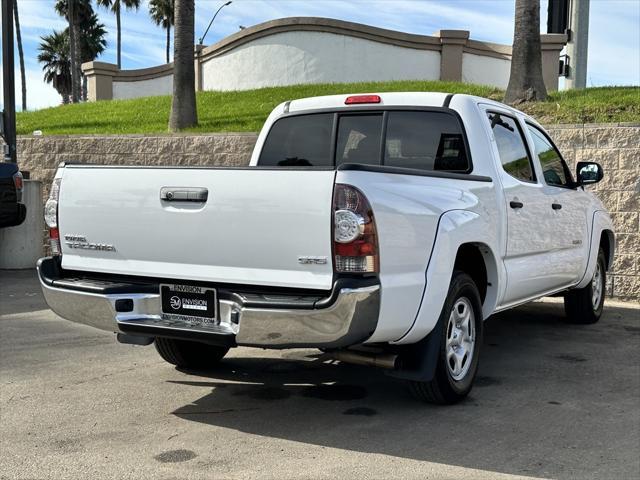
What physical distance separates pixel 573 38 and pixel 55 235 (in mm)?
13261

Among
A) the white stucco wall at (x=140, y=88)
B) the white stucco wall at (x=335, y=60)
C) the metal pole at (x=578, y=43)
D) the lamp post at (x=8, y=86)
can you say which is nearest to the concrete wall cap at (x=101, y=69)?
the white stucco wall at (x=140, y=88)

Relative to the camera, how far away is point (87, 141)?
13.2m

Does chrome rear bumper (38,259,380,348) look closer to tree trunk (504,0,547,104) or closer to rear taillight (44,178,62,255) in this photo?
rear taillight (44,178,62,255)

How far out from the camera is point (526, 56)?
12.5m

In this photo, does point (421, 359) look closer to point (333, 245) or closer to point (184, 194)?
point (333, 245)

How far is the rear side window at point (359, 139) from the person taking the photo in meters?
5.77

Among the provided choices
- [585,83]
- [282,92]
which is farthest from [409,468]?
[282,92]

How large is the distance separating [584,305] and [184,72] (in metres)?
A: 9.34

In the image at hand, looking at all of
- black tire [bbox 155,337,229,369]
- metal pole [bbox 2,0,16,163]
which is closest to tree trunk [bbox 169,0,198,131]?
metal pole [bbox 2,0,16,163]

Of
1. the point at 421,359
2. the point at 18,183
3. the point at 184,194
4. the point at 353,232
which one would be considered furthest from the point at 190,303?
the point at 18,183

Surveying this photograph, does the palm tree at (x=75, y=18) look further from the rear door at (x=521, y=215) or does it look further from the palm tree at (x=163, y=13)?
the rear door at (x=521, y=215)

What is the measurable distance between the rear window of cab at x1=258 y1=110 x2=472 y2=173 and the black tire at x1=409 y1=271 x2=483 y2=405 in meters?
0.92

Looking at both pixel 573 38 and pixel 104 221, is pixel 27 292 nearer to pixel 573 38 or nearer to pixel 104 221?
pixel 104 221

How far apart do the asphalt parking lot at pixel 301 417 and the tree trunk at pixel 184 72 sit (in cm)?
790
